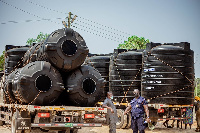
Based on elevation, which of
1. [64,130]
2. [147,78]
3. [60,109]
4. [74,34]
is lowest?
[64,130]

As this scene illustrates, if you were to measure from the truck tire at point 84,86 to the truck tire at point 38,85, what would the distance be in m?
0.36

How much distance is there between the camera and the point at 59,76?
10.1m

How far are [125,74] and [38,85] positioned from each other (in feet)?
24.2

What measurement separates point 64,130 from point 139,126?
2498 millimetres

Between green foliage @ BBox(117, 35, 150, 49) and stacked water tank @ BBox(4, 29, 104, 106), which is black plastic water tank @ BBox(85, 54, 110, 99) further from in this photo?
green foliage @ BBox(117, 35, 150, 49)

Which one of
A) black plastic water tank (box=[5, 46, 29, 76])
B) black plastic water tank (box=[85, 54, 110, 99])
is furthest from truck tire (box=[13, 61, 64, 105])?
black plastic water tank (box=[85, 54, 110, 99])

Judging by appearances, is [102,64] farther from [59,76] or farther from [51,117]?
[51,117]

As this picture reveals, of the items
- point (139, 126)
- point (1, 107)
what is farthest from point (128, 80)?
point (139, 126)

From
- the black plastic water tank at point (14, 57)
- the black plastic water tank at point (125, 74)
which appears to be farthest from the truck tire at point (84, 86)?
the black plastic water tank at point (125, 74)

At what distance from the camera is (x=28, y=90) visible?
959cm

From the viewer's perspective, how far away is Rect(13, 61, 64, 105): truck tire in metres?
9.61

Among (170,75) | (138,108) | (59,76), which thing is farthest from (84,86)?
(170,75)

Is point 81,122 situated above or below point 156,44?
Answer: below

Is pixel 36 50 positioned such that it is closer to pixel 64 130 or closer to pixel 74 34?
pixel 74 34
